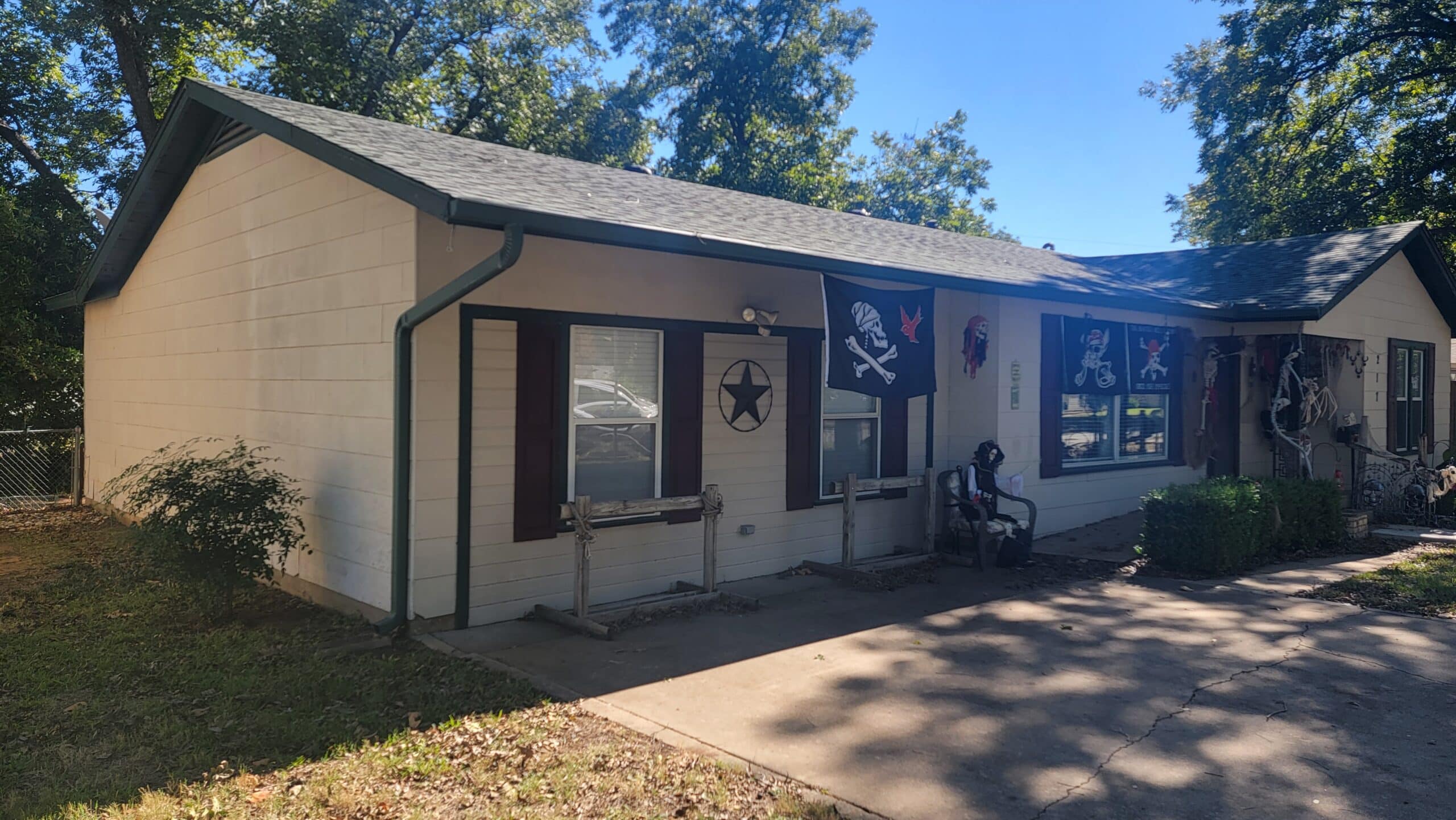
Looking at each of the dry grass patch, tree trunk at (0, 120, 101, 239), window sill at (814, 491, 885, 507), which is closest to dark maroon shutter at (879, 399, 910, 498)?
window sill at (814, 491, 885, 507)

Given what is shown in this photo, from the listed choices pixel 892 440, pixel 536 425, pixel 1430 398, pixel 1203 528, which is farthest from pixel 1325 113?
pixel 536 425

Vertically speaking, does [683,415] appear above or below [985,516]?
above

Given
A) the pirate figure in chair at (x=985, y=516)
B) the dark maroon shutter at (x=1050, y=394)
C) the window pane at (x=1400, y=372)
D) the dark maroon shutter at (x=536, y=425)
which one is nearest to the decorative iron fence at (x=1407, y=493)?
the window pane at (x=1400, y=372)

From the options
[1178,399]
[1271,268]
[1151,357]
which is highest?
[1271,268]

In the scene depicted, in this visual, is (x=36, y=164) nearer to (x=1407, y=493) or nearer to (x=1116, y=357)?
(x=1116, y=357)

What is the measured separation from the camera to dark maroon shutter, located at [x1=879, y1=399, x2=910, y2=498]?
9312 millimetres

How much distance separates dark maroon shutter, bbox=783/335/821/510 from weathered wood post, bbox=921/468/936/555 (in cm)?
123

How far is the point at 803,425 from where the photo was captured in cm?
856

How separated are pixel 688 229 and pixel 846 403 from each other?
3.19 m

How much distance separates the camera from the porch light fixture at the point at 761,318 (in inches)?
310

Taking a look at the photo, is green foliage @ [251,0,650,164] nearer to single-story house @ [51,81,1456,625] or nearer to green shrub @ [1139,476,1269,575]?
single-story house @ [51,81,1456,625]

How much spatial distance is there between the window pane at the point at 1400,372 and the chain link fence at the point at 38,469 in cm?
2005

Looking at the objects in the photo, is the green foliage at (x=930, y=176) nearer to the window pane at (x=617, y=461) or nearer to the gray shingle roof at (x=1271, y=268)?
the gray shingle roof at (x=1271, y=268)

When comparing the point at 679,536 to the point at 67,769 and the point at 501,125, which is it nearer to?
the point at 67,769
